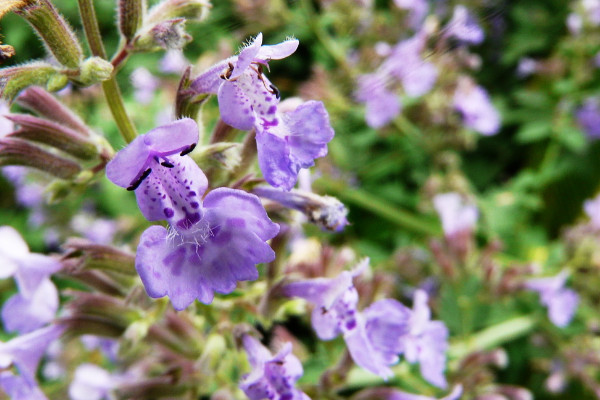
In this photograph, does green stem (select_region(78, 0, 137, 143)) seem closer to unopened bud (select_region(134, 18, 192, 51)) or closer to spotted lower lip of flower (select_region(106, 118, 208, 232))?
unopened bud (select_region(134, 18, 192, 51))

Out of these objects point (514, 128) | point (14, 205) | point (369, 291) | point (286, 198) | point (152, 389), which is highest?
point (514, 128)

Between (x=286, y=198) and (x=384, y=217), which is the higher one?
(x=286, y=198)

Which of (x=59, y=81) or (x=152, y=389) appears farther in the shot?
(x=152, y=389)

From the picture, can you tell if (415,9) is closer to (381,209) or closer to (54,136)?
(381,209)

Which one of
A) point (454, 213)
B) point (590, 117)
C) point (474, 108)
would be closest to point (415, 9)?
point (474, 108)

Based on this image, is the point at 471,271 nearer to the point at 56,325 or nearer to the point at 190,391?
the point at 190,391

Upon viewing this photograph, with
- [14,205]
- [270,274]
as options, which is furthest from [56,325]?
[14,205]
